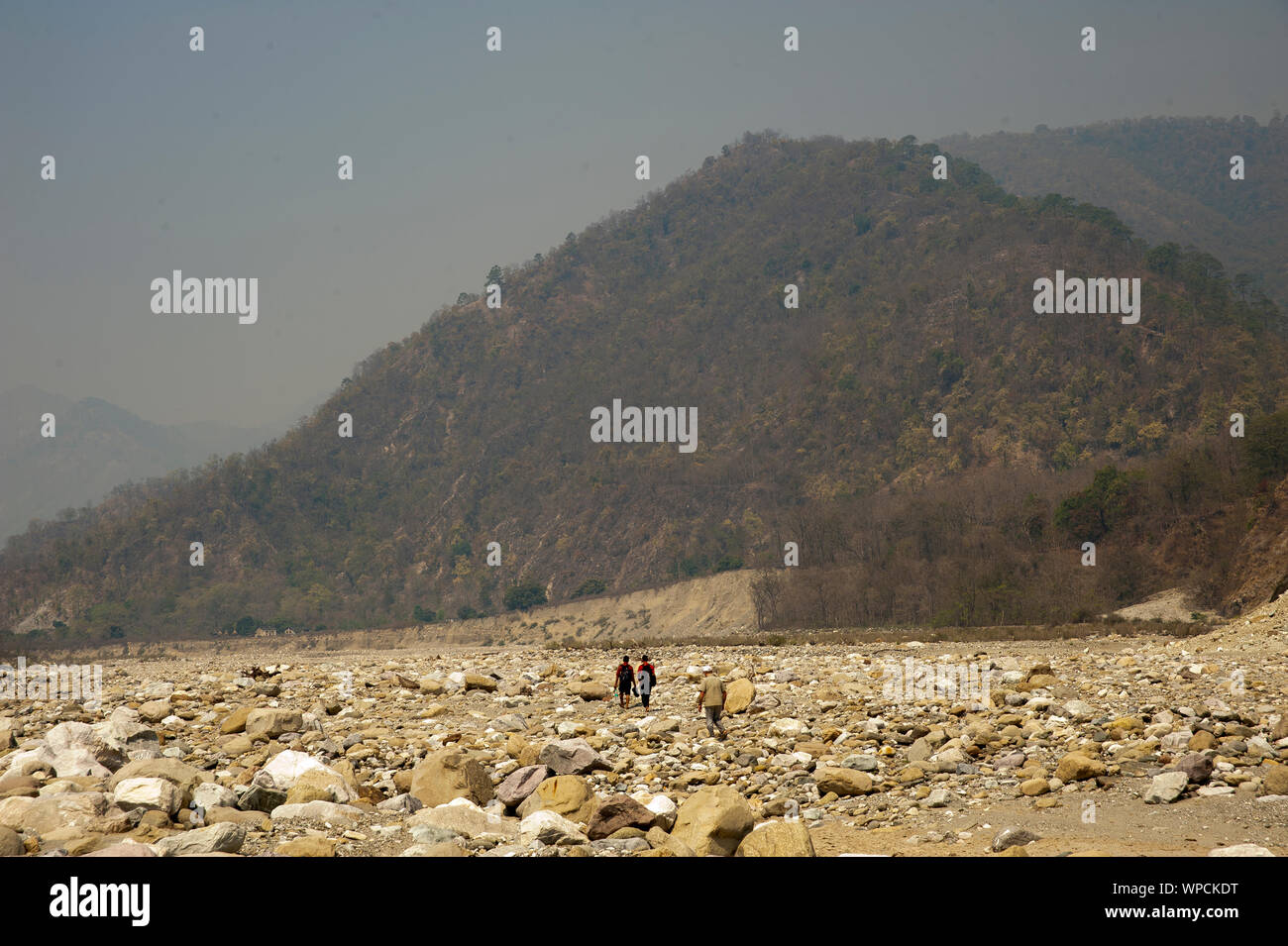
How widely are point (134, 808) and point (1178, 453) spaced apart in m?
48.9

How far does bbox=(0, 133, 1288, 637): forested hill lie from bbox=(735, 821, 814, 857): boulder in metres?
51.7

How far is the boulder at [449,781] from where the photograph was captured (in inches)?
374

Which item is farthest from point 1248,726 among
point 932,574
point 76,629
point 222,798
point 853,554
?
point 76,629

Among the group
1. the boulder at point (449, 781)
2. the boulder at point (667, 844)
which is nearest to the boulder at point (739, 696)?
the boulder at point (449, 781)

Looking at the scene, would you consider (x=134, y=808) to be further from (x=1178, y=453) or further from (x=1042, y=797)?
(x=1178, y=453)

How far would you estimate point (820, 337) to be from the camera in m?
100

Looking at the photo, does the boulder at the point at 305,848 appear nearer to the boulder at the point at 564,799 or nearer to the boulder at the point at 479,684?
the boulder at the point at 564,799

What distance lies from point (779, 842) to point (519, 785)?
3.52m

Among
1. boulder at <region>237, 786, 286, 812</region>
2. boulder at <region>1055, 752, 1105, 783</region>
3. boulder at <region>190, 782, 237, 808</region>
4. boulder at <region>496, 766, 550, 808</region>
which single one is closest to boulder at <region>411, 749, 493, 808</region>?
boulder at <region>496, 766, 550, 808</region>

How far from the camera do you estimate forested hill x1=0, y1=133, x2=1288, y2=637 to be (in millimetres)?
73312

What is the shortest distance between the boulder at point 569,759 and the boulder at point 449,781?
95 cm

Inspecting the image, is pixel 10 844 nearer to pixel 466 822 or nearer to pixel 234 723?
pixel 466 822

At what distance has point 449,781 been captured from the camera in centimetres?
965
